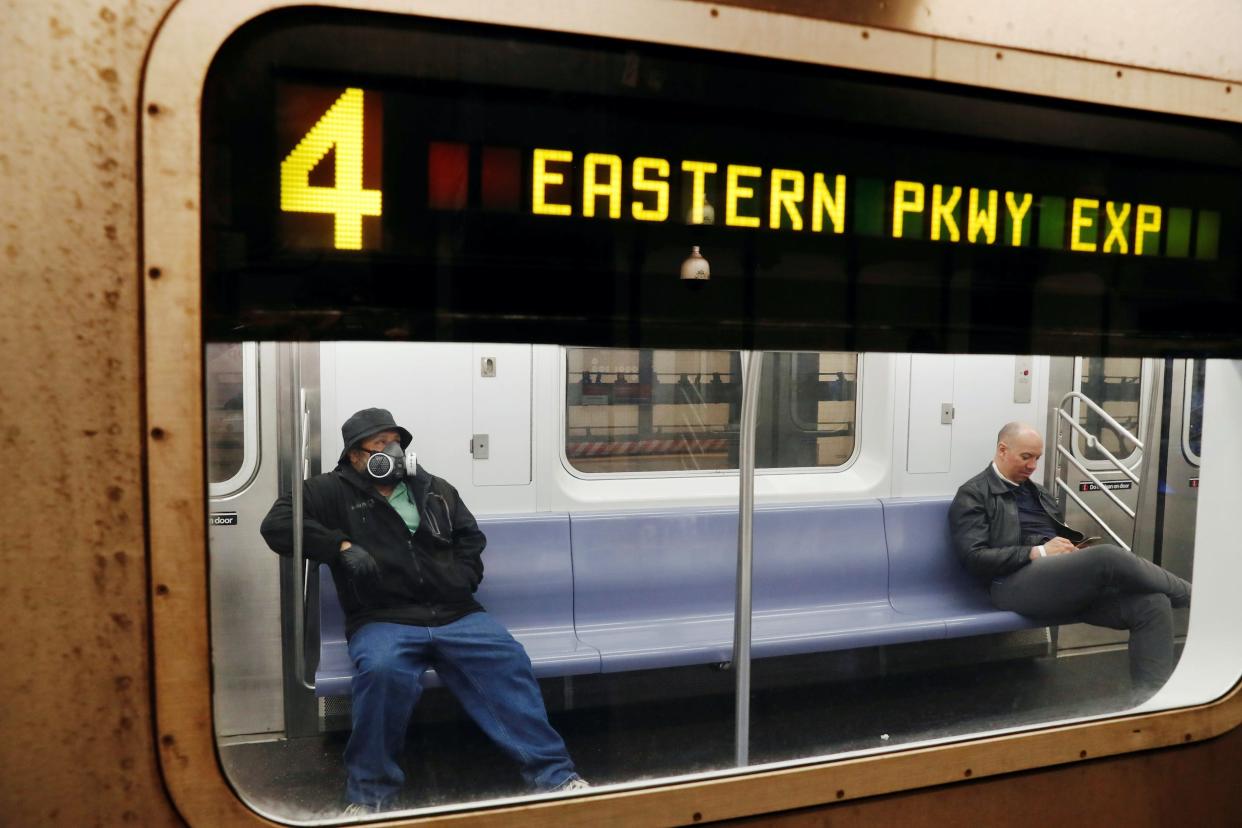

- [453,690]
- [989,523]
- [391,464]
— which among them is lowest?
[453,690]

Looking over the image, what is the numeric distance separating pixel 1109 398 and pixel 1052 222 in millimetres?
4015

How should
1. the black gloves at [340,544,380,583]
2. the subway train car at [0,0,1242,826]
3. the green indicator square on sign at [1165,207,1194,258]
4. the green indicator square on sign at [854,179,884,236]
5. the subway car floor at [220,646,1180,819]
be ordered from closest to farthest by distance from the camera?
the subway train car at [0,0,1242,826]
the green indicator square on sign at [854,179,884,236]
the green indicator square on sign at [1165,207,1194,258]
the black gloves at [340,544,380,583]
the subway car floor at [220,646,1180,819]

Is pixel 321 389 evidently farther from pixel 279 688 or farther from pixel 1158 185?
pixel 1158 185

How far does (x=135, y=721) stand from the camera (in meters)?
1.24

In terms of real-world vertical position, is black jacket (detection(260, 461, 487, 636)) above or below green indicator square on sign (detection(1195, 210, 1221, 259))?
below

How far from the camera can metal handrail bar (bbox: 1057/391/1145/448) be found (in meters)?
4.83

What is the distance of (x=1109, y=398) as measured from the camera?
523cm

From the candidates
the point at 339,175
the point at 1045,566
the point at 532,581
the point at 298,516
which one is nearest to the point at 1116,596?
the point at 1045,566

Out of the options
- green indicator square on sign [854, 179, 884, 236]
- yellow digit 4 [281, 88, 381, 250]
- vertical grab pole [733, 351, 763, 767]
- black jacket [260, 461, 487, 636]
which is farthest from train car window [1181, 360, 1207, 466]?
yellow digit 4 [281, 88, 381, 250]

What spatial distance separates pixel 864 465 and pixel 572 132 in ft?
12.4

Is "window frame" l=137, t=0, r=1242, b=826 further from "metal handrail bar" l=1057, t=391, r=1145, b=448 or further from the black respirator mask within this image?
"metal handrail bar" l=1057, t=391, r=1145, b=448

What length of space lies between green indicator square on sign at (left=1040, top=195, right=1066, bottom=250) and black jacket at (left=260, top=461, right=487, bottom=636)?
2482mm

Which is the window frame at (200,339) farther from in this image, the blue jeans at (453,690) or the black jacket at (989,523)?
the black jacket at (989,523)

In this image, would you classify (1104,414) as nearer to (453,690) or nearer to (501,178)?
(453,690)
